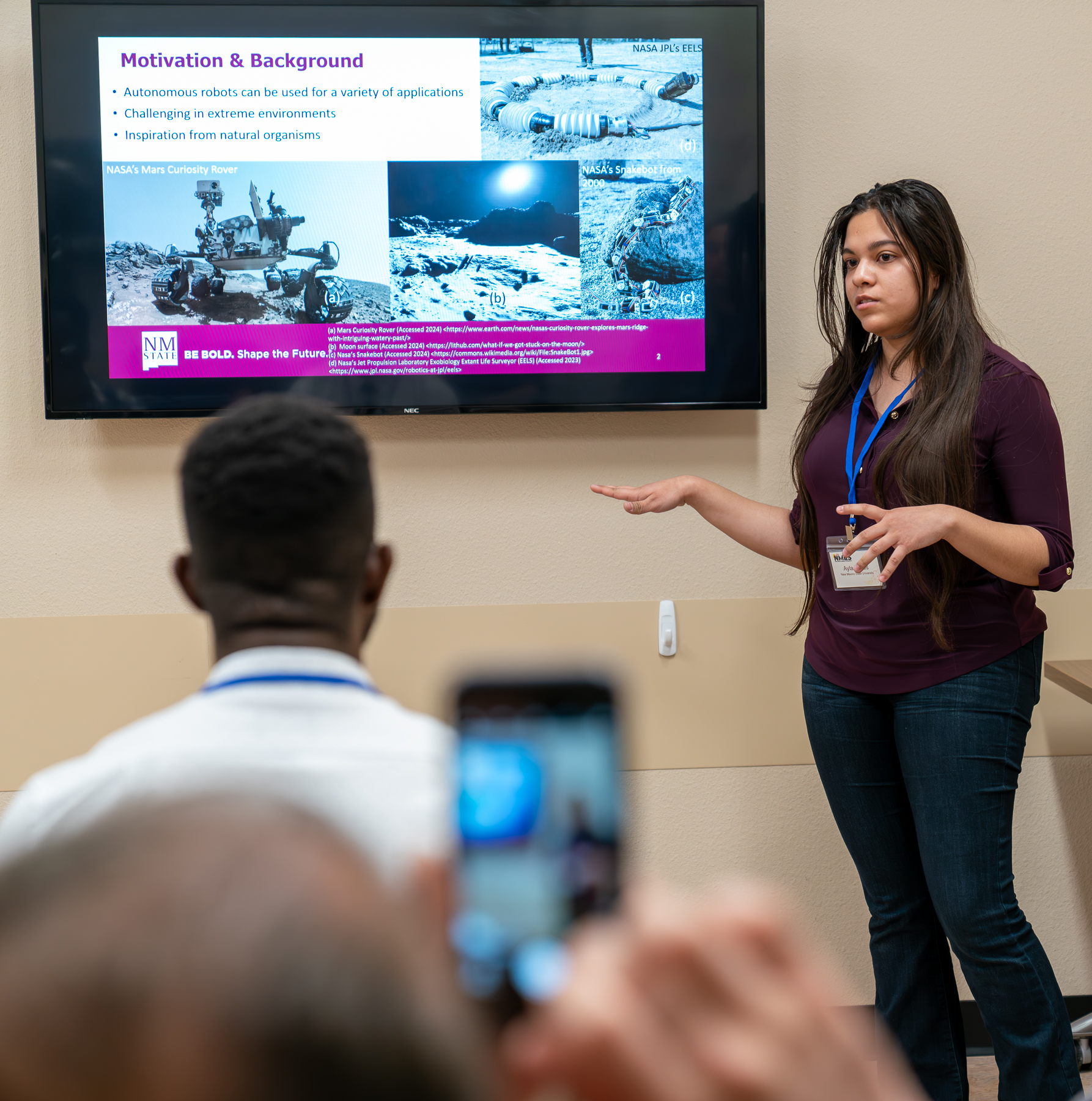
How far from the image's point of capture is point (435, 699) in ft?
7.64

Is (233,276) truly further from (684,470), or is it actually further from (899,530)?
(899,530)

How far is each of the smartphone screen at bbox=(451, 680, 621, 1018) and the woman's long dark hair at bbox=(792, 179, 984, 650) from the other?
1.46 meters

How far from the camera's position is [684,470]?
2.40 metres

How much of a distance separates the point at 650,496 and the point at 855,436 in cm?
39

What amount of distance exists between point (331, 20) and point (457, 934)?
7.39 ft

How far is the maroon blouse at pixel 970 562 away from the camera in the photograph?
1774 millimetres

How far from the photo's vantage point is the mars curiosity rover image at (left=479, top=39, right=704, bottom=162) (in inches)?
88.1

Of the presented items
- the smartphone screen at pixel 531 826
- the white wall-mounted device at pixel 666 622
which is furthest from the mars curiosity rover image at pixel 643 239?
the smartphone screen at pixel 531 826

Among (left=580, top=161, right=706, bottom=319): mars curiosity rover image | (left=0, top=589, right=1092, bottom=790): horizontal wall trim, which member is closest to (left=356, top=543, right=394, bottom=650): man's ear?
(left=0, top=589, right=1092, bottom=790): horizontal wall trim

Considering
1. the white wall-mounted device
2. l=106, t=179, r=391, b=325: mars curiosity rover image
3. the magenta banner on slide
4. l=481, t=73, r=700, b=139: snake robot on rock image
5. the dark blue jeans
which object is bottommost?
the dark blue jeans

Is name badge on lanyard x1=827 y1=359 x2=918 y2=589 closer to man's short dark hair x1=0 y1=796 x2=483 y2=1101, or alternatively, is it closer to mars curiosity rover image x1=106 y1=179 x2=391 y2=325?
mars curiosity rover image x1=106 y1=179 x2=391 y2=325

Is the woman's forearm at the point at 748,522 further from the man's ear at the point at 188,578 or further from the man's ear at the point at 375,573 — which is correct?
the man's ear at the point at 188,578

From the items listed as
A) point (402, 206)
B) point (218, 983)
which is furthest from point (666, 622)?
point (218, 983)

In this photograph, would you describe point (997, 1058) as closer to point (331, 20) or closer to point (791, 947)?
point (791, 947)
